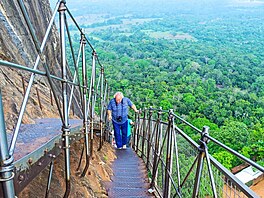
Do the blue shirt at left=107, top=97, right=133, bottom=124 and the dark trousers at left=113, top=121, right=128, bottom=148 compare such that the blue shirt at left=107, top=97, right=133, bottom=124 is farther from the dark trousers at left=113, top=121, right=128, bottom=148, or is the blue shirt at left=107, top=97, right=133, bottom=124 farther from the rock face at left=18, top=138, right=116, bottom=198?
the rock face at left=18, top=138, right=116, bottom=198

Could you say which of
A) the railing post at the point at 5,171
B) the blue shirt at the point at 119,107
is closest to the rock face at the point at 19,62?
the blue shirt at the point at 119,107

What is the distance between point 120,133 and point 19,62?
10.9 feet

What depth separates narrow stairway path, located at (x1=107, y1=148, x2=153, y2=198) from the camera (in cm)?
434

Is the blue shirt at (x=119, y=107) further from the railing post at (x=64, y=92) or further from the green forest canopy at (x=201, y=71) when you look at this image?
the railing post at (x=64, y=92)

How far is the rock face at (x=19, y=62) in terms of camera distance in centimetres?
359

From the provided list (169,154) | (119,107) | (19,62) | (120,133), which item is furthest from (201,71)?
(169,154)

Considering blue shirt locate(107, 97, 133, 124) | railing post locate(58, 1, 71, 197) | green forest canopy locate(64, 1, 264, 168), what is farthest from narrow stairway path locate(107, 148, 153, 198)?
green forest canopy locate(64, 1, 264, 168)

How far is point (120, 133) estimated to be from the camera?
7.82 meters

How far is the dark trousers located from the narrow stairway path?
27.2 inches

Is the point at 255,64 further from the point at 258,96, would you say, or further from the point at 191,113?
the point at 191,113

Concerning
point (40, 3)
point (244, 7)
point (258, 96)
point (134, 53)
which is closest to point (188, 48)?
point (134, 53)

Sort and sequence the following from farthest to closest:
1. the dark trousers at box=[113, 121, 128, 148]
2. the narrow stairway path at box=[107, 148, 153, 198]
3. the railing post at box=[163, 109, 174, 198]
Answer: the dark trousers at box=[113, 121, 128, 148], the narrow stairway path at box=[107, 148, 153, 198], the railing post at box=[163, 109, 174, 198]

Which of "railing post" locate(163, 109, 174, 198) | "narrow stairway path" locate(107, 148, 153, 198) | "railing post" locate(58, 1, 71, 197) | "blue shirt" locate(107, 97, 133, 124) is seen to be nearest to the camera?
"railing post" locate(58, 1, 71, 197)

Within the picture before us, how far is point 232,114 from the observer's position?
47.8m
